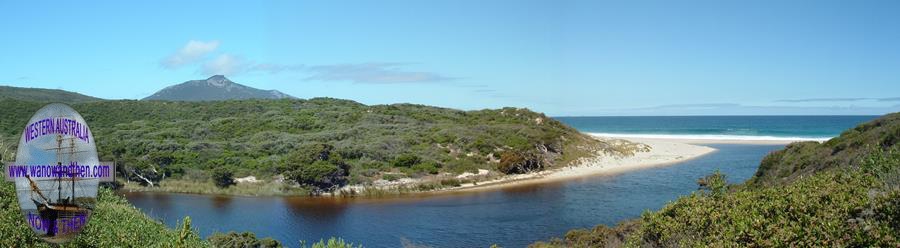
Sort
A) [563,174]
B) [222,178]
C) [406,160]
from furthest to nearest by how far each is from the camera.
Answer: [563,174] < [406,160] < [222,178]

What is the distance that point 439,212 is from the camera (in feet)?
99.5

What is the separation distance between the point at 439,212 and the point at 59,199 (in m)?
26.4

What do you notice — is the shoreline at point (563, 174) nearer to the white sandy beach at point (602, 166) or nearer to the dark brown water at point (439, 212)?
the white sandy beach at point (602, 166)

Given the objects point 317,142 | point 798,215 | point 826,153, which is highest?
point 826,153

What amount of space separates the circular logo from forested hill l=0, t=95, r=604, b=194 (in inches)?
1334

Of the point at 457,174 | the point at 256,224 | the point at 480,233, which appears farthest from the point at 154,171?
the point at 480,233

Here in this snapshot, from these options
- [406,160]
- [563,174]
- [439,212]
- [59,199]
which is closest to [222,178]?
[406,160]

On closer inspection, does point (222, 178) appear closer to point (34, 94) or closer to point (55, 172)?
point (55, 172)

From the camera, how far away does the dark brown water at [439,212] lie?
25.2m

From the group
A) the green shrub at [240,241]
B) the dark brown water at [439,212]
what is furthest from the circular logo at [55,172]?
the dark brown water at [439,212]

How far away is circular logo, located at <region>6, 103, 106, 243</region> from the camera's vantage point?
4277mm

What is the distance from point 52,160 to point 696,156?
2471 inches

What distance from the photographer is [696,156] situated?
59406 mm

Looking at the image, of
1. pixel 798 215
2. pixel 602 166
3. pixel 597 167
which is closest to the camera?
pixel 798 215
